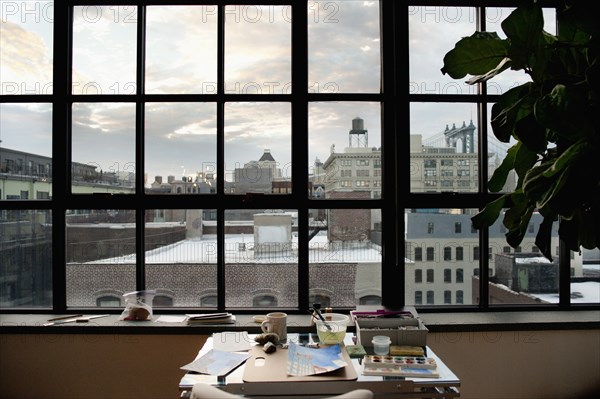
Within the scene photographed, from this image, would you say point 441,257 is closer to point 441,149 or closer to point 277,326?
point 441,149

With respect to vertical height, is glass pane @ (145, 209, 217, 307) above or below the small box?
above

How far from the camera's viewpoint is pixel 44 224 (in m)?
2.89

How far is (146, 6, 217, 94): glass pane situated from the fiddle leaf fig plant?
164 centimetres

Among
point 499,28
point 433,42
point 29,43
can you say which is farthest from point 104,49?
point 499,28

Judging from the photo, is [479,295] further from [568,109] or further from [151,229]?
[151,229]

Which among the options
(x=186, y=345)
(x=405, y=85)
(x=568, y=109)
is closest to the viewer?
(x=568, y=109)

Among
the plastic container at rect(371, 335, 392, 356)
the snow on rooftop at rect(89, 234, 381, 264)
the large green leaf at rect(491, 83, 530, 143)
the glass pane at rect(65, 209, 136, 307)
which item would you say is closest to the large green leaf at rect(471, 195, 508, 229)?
the large green leaf at rect(491, 83, 530, 143)

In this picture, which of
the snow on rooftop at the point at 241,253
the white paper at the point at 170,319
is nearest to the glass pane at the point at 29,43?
the snow on rooftop at the point at 241,253

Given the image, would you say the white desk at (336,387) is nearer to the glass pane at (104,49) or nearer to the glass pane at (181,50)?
the glass pane at (181,50)

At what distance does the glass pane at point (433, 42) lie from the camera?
2910 mm

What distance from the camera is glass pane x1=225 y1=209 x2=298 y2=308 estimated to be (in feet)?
9.47

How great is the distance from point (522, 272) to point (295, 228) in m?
1.47

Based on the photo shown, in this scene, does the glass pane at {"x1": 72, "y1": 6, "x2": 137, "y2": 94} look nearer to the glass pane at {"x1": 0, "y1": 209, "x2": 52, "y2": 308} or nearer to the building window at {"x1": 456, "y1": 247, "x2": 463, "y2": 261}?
the glass pane at {"x1": 0, "y1": 209, "x2": 52, "y2": 308}

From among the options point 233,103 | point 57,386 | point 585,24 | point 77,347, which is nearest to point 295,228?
point 233,103
